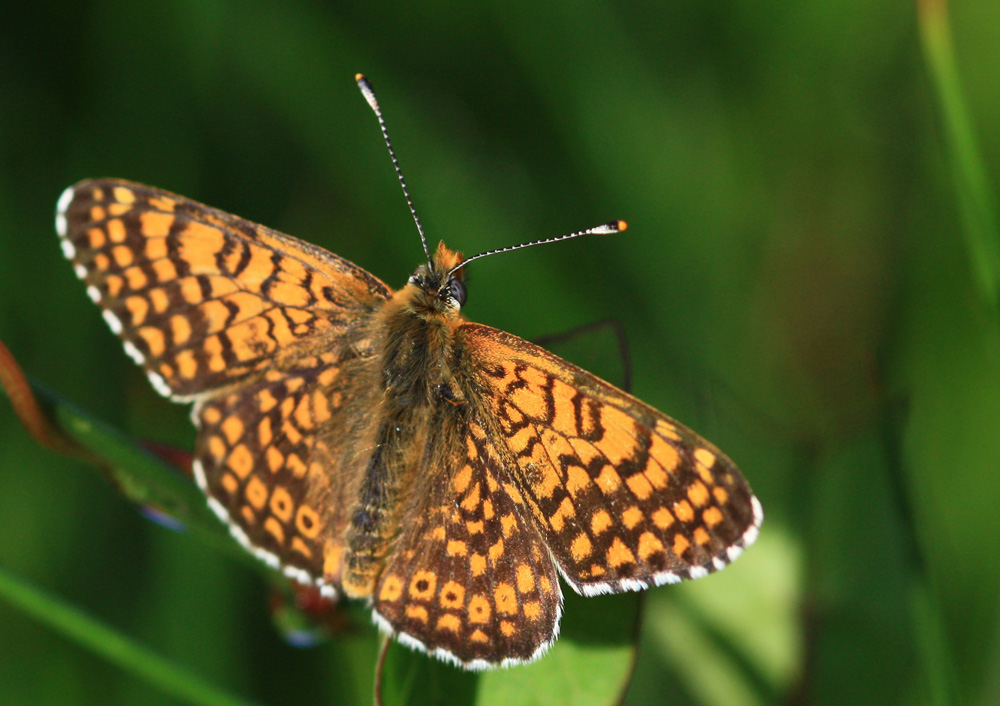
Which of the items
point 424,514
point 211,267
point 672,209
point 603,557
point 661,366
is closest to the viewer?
point 603,557

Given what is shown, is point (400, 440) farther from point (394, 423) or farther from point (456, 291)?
point (456, 291)

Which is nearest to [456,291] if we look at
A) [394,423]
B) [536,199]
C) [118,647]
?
[394,423]

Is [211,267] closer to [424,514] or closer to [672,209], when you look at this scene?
[424,514]

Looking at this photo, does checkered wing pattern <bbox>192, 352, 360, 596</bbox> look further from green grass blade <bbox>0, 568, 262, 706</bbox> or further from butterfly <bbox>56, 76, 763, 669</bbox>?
green grass blade <bbox>0, 568, 262, 706</bbox>

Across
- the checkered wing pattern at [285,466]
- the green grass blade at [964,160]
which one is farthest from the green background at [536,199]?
the checkered wing pattern at [285,466]

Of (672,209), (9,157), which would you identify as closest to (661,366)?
(672,209)

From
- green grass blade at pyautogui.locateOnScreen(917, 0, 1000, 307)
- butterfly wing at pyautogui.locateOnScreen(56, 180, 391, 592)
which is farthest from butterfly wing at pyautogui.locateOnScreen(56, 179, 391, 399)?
green grass blade at pyautogui.locateOnScreen(917, 0, 1000, 307)
